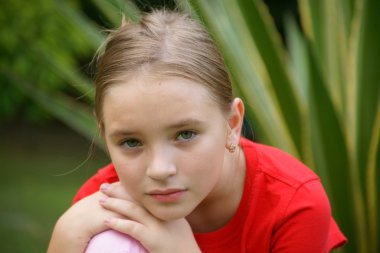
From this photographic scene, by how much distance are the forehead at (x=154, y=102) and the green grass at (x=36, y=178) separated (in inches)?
90.2

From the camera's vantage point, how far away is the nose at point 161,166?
60.7 inches

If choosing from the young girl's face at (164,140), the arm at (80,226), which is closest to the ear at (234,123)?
the young girl's face at (164,140)

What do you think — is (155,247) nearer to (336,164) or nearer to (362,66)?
(336,164)

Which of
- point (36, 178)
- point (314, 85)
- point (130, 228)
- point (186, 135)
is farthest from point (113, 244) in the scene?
point (36, 178)

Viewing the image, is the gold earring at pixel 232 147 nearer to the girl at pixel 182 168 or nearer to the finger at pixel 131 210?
the girl at pixel 182 168

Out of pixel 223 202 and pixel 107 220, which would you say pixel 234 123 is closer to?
pixel 223 202

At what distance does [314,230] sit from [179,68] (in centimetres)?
52

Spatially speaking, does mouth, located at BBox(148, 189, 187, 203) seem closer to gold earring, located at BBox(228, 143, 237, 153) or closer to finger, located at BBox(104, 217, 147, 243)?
finger, located at BBox(104, 217, 147, 243)

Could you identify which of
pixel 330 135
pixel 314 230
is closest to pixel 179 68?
pixel 314 230

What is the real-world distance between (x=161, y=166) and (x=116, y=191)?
0.26 m

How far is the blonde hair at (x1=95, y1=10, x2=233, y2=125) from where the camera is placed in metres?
1.64

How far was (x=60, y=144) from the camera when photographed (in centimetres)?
662

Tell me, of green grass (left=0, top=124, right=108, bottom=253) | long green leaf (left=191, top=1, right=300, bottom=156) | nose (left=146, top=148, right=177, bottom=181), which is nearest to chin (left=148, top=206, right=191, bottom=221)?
nose (left=146, top=148, right=177, bottom=181)

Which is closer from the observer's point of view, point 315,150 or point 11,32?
point 315,150
